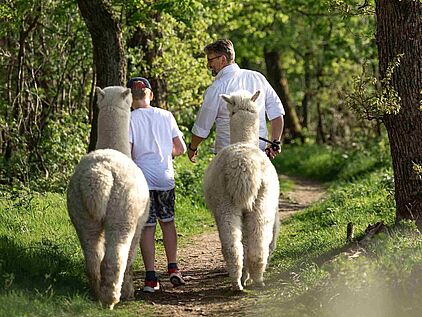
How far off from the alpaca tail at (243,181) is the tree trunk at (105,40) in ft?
12.7

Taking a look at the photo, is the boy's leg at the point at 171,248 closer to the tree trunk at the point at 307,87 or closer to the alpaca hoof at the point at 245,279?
the alpaca hoof at the point at 245,279

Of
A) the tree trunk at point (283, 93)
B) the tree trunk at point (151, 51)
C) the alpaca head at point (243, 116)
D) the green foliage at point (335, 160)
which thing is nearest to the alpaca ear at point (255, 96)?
the alpaca head at point (243, 116)

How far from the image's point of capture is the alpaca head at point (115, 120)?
7.61m

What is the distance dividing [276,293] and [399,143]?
209cm

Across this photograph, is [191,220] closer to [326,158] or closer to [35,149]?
[35,149]

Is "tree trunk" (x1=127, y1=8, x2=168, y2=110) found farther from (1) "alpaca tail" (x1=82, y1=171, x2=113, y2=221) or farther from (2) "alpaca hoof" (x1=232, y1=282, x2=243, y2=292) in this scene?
(1) "alpaca tail" (x1=82, y1=171, x2=113, y2=221)

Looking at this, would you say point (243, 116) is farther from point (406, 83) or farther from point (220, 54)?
point (406, 83)

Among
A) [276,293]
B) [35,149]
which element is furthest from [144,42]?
[276,293]

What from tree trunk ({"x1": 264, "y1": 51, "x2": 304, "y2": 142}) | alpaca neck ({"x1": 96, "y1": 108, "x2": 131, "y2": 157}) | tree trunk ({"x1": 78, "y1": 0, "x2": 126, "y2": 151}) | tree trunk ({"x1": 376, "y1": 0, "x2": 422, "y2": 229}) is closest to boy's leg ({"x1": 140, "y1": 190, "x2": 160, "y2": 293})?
alpaca neck ({"x1": 96, "y1": 108, "x2": 131, "y2": 157})

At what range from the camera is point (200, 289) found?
819 cm

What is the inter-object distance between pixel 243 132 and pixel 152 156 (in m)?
0.87

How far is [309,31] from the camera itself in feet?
94.9

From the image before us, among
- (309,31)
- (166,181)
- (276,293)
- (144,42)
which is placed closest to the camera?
(276,293)

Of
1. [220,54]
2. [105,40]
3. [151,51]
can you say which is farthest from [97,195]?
[151,51]
